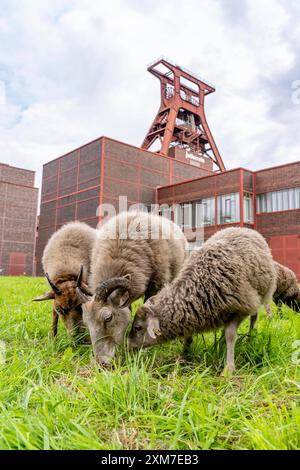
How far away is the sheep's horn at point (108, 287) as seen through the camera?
3.85 m

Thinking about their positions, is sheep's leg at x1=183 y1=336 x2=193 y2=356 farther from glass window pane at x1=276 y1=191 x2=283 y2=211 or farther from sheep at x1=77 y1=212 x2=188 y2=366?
glass window pane at x1=276 y1=191 x2=283 y2=211

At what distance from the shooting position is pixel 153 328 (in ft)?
11.6

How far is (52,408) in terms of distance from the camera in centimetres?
212

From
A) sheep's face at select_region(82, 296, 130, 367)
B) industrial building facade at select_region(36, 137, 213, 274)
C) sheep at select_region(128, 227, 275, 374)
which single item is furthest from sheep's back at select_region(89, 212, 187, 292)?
industrial building facade at select_region(36, 137, 213, 274)

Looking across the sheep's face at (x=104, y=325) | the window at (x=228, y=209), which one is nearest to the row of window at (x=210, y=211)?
the window at (x=228, y=209)

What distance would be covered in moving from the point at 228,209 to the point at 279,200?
4.26 meters

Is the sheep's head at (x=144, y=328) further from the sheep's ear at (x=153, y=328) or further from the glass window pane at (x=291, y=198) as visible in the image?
the glass window pane at (x=291, y=198)

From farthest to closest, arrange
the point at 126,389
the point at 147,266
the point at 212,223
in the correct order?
1. the point at 212,223
2. the point at 147,266
3. the point at 126,389

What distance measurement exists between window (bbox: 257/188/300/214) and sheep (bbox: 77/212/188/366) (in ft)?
80.2

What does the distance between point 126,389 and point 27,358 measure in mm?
1237

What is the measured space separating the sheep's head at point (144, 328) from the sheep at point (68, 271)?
92 centimetres

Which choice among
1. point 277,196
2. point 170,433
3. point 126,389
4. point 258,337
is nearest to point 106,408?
point 126,389

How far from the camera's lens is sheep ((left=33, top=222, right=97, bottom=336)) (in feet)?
14.7

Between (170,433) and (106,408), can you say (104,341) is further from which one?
(170,433)
